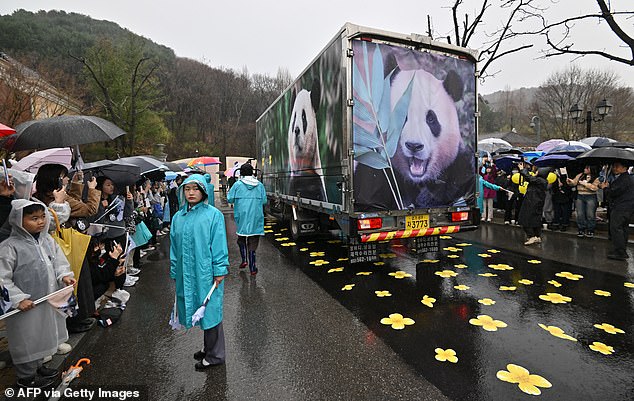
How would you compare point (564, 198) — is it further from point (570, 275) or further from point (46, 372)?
point (46, 372)

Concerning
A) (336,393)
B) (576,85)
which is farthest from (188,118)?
(336,393)

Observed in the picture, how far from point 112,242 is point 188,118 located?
180ft

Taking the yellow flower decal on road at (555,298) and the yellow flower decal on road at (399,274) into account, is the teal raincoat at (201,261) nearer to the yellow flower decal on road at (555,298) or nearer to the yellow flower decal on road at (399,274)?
the yellow flower decal on road at (399,274)

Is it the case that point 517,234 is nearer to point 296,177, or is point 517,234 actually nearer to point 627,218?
point 627,218

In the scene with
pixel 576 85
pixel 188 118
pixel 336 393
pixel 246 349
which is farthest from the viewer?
pixel 188 118

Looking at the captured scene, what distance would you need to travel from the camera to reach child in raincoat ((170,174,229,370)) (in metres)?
2.87

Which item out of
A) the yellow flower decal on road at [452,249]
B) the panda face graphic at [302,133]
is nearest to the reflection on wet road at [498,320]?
the yellow flower decal on road at [452,249]

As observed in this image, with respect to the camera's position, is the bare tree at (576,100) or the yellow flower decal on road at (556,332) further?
the bare tree at (576,100)

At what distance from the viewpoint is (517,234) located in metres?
8.84

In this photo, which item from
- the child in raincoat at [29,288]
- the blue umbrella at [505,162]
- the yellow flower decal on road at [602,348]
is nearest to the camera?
the child in raincoat at [29,288]

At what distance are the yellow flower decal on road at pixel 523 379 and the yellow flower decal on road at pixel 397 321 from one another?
1.09 m

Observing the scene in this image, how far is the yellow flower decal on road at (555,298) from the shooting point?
4383 millimetres

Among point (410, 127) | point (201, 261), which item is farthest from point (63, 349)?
point (410, 127)

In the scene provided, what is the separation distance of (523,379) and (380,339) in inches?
49.5
